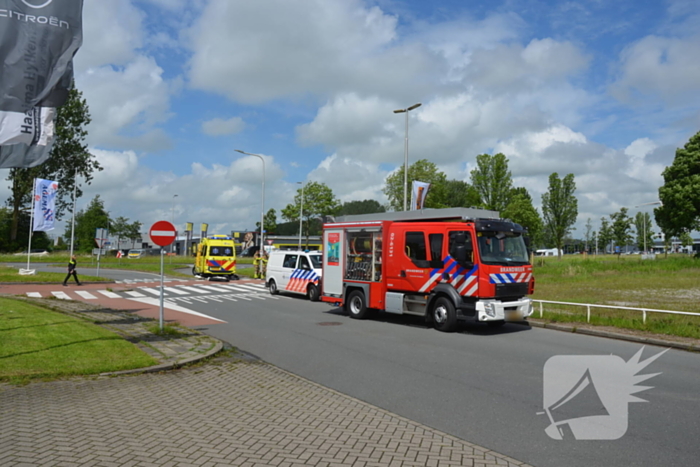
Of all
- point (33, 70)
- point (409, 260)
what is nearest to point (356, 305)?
point (409, 260)

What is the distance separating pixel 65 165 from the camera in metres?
58.0

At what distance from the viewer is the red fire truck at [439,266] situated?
12.4 meters

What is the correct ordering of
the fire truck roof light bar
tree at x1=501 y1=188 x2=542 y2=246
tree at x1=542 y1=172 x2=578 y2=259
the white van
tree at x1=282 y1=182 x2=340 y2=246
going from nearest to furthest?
the fire truck roof light bar → the white van → tree at x1=501 y1=188 x2=542 y2=246 → tree at x1=542 y1=172 x2=578 y2=259 → tree at x1=282 y1=182 x2=340 y2=246

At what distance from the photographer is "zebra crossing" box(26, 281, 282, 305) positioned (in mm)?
20688

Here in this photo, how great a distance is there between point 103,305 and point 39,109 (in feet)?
33.6

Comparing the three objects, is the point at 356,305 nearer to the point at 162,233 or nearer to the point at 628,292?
the point at 162,233

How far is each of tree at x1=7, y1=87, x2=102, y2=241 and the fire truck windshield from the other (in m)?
55.1

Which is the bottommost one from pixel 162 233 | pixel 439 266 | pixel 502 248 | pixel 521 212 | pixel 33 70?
pixel 439 266

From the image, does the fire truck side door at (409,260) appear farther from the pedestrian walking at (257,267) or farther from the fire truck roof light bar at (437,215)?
the pedestrian walking at (257,267)

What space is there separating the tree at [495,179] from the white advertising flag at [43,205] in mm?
35899

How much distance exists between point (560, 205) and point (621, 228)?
3858cm
